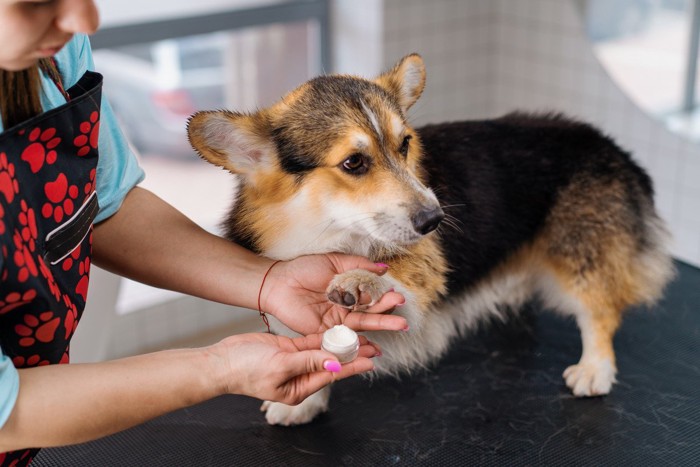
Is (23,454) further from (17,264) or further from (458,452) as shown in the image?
(458,452)

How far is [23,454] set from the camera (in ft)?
3.95

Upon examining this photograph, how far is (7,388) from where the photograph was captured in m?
0.99

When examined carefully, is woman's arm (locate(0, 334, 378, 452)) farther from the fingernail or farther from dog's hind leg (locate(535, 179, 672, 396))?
dog's hind leg (locate(535, 179, 672, 396))

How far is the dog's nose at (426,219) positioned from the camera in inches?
54.4

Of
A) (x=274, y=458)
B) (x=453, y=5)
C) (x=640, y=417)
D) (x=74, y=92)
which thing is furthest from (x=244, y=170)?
(x=453, y=5)

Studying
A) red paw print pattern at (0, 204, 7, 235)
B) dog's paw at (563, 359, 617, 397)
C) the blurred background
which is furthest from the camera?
the blurred background

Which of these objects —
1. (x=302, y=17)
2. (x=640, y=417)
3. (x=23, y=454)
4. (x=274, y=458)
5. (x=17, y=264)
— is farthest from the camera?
(x=302, y=17)

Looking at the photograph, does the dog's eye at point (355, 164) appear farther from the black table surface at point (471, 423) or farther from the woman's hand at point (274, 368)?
the black table surface at point (471, 423)

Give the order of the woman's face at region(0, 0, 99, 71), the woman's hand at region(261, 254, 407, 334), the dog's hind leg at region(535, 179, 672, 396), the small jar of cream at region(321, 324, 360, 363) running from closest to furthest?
1. the woman's face at region(0, 0, 99, 71)
2. the small jar of cream at region(321, 324, 360, 363)
3. the woman's hand at region(261, 254, 407, 334)
4. the dog's hind leg at region(535, 179, 672, 396)

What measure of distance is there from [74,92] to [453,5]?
249cm

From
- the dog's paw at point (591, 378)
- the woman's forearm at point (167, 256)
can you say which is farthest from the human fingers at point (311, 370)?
the dog's paw at point (591, 378)

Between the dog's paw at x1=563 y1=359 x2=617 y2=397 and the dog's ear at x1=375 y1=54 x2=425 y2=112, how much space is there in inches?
25.6

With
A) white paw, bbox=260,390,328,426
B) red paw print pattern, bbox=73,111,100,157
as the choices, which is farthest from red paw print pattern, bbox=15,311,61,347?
white paw, bbox=260,390,328,426

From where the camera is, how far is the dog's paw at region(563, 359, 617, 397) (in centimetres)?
162
